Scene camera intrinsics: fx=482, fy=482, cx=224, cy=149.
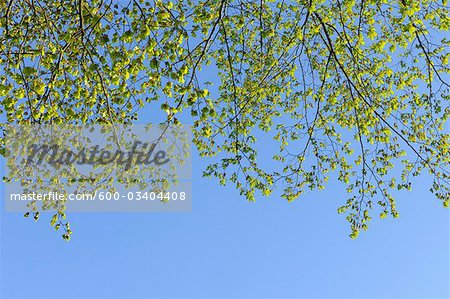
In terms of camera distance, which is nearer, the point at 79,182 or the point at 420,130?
the point at 79,182

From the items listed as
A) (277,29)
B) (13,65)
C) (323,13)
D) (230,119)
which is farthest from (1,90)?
(323,13)

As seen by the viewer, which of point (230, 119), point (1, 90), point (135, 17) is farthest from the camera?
point (230, 119)

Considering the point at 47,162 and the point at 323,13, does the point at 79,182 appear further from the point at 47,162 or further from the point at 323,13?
the point at 323,13

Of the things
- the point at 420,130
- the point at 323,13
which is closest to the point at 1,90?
the point at 323,13

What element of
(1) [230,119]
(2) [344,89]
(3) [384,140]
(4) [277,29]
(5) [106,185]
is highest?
(4) [277,29]

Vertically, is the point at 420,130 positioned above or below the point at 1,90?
above

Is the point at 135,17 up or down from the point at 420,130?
up

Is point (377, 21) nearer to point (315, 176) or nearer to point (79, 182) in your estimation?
point (315, 176)

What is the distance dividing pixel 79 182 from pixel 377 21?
642 centimetres

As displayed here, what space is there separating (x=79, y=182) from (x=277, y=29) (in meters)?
4.49

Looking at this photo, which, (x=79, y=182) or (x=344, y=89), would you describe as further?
(x=344, y=89)

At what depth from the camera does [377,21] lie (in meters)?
9.52

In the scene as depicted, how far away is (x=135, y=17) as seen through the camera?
Answer: 23.9ft

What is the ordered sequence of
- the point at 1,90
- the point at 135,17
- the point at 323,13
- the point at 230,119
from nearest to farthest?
the point at 1,90 < the point at 135,17 < the point at 230,119 < the point at 323,13
